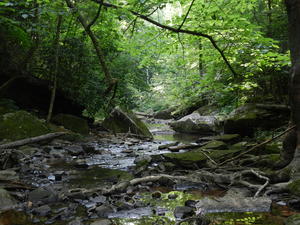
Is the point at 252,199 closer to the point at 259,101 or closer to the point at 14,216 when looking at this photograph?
the point at 14,216

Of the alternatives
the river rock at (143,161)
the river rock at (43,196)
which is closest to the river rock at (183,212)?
the river rock at (43,196)

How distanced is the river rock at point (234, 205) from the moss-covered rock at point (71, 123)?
9.26 meters

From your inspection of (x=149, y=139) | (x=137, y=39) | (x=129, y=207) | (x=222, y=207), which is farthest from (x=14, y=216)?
(x=149, y=139)

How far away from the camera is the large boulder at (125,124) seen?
13.0m

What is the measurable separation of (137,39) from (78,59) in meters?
5.37

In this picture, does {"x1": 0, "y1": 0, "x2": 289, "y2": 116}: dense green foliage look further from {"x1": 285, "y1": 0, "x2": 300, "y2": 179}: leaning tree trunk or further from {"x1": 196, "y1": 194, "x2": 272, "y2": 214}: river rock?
{"x1": 196, "y1": 194, "x2": 272, "y2": 214}: river rock

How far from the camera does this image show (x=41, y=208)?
3293mm

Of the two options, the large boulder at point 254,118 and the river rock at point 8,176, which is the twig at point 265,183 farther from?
the large boulder at point 254,118

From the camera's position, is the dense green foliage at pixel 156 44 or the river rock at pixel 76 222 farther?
the dense green foliage at pixel 156 44

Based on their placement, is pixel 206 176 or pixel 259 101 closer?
pixel 206 176

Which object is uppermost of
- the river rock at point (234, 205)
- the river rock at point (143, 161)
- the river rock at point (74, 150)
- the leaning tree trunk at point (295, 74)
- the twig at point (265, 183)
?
the leaning tree trunk at point (295, 74)

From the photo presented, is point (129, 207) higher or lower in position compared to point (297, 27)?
lower

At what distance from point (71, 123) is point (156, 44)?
21.4 ft

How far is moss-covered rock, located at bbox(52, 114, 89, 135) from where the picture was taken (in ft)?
37.4
